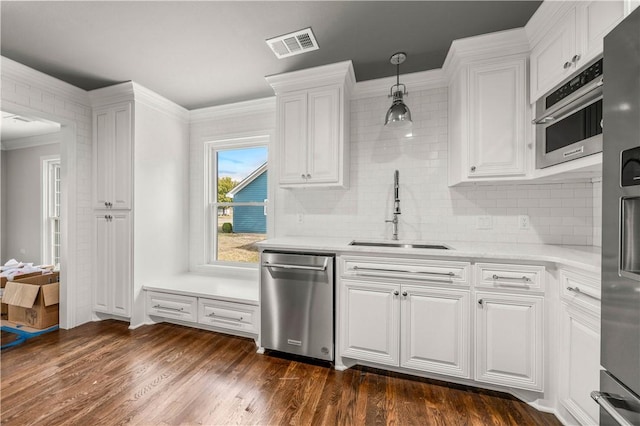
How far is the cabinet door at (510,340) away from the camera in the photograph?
1.76 metres

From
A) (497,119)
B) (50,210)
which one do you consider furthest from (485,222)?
(50,210)

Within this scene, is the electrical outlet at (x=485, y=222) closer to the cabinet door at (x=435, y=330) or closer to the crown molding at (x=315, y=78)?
the cabinet door at (x=435, y=330)

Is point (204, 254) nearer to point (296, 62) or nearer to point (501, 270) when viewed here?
point (296, 62)

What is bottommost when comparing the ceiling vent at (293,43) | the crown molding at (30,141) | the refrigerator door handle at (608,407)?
the refrigerator door handle at (608,407)

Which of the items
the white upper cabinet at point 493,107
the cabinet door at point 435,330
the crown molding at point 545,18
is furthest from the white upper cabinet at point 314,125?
the crown molding at point 545,18

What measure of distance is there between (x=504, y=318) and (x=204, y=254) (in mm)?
3236

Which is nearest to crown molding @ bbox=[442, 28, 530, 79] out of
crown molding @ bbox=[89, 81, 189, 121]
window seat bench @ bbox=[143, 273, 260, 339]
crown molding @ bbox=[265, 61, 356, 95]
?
crown molding @ bbox=[265, 61, 356, 95]

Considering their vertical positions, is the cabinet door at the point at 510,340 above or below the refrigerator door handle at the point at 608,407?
below

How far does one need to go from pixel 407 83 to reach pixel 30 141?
6.33 m

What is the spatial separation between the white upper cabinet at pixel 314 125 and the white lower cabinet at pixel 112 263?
1.86 meters

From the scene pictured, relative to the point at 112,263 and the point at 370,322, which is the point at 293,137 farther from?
the point at 112,263

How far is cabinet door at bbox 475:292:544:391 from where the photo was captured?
1765mm

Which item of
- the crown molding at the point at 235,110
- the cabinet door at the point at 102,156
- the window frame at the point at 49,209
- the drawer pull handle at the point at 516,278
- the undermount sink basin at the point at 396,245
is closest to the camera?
the drawer pull handle at the point at 516,278

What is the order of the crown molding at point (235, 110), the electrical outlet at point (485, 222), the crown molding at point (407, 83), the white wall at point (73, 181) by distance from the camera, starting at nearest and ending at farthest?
the electrical outlet at point (485, 222) < the crown molding at point (407, 83) < the white wall at point (73, 181) < the crown molding at point (235, 110)
